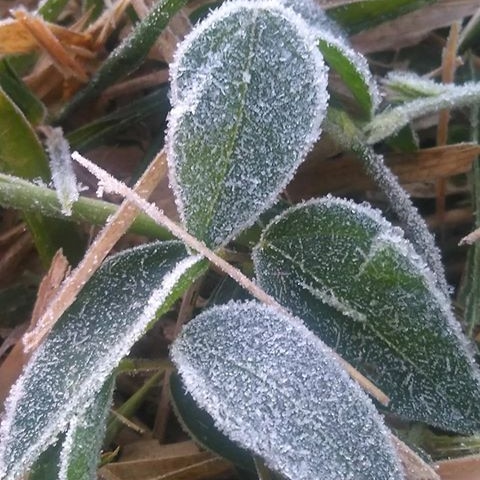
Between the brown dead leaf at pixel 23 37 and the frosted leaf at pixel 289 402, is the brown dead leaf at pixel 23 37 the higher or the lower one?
the higher one

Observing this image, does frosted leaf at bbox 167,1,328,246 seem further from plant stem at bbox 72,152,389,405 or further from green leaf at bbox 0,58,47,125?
green leaf at bbox 0,58,47,125

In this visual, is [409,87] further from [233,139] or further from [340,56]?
[233,139]

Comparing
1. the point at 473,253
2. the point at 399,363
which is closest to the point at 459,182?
the point at 473,253

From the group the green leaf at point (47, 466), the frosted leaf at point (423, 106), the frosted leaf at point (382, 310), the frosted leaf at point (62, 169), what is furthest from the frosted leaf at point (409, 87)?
the green leaf at point (47, 466)

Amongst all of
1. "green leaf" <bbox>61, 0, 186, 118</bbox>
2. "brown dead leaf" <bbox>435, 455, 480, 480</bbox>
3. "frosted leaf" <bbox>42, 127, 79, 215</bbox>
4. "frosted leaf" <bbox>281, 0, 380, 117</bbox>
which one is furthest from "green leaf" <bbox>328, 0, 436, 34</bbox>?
"brown dead leaf" <bbox>435, 455, 480, 480</bbox>

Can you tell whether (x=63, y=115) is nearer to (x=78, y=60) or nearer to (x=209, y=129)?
(x=78, y=60)

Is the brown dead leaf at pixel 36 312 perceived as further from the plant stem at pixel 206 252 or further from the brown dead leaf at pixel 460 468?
the brown dead leaf at pixel 460 468

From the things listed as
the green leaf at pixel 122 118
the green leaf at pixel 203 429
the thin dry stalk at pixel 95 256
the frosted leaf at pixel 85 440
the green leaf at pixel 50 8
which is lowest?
the green leaf at pixel 203 429

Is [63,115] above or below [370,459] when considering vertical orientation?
above
